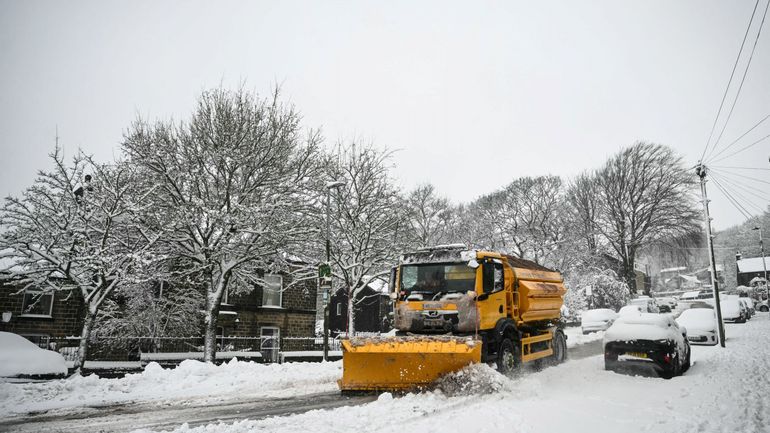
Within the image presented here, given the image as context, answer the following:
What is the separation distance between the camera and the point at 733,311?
29703 mm

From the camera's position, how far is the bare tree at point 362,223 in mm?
22328

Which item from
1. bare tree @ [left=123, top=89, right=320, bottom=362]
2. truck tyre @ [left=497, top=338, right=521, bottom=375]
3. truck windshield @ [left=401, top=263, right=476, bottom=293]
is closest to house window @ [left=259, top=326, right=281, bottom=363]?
bare tree @ [left=123, top=89, right=320, bottom=362]

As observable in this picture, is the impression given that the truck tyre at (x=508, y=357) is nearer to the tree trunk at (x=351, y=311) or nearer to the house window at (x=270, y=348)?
the house window at (x=270, y=348)

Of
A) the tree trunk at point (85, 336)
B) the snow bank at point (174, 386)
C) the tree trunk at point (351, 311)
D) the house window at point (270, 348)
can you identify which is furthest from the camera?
the tree trunk at point (351, 311)

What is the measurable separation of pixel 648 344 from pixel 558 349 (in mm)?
3438

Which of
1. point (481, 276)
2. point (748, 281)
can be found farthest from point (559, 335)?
point (748, 281)

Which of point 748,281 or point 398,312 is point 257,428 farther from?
point 748,281

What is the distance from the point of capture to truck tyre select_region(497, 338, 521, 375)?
9913mm

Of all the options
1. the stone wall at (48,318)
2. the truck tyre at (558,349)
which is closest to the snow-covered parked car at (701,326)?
the truck tyre at (558,349)

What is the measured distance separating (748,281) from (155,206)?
80100 mm

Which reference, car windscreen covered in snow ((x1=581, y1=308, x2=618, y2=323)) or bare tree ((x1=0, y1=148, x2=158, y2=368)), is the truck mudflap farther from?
car windscreen covered in snow ((x1=581, y1=308, x2=618, y2=323))

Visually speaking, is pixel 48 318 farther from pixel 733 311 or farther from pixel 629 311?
pixel 733 311

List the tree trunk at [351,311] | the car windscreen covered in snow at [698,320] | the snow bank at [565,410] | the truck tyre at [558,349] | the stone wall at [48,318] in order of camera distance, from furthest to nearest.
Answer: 1. the tree trunk at [351,311]
2. the car windscreen covered in snow at [698,320]
3. the stone wall at [48,318]
4. the truck tyre at [558,349]
5. the snow bank at [565,410]

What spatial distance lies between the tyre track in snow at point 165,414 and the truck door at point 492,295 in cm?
287
